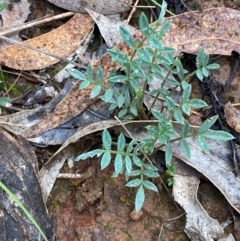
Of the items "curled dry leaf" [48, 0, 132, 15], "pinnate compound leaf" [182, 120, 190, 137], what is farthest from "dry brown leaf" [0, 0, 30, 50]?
"pinnate compound leaf" [182, 120, 190, 137]

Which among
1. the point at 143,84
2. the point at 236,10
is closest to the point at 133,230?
the point at 143,84

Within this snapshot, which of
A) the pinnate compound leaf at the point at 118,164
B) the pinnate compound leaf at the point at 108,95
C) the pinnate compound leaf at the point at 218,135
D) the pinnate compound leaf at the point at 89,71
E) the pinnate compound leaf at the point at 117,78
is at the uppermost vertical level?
the pinnate compound leaf at the point at 89,71

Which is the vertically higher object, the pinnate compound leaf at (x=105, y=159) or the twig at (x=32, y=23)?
the twig at (x=32, y=23)

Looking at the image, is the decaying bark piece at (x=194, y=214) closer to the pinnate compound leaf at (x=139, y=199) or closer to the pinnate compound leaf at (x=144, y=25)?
the pinnate compound leaf at (x=139, y=199)

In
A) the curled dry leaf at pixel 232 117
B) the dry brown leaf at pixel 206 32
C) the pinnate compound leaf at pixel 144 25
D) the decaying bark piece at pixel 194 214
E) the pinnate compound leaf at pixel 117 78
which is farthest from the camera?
the dry brown leaf at pixel 206 32

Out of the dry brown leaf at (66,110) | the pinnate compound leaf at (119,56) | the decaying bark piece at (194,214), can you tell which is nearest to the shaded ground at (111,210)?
the decaying bark piece at (194,214)

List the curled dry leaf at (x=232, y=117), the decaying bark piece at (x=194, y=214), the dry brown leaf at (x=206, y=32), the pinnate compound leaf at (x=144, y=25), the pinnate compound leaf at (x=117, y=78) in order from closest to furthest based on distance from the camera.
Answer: the pinnate compound leaf at (x=144, y=25) → the pinnate compound leaf at (x=117, y=78) → the decaying bark piece at (x=194, y=214) → the curled dry leaf at (x=232, y=117) → the dry brown leaf at (x=206, y=32)

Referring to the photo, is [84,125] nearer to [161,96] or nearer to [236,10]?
[161,96]

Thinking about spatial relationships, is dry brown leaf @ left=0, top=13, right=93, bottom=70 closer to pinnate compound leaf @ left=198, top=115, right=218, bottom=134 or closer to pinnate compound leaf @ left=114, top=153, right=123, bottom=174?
pinnate compound leaf @ left=114, top=153, right=123, bottom=174

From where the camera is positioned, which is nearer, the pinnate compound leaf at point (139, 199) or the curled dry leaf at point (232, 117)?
the pinnate compound leaf at point (139, 199)
